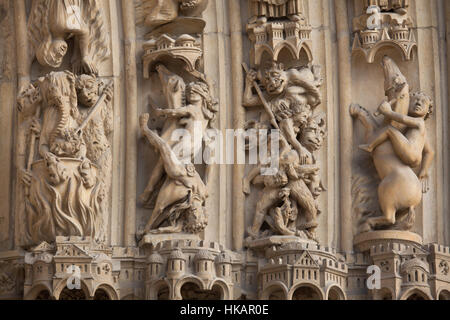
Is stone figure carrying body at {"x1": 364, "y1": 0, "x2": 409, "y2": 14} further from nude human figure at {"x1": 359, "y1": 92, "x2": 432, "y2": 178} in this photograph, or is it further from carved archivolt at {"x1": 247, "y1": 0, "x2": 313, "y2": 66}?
nude human figure at {"x1": 359, "y1": 92, "x2": 432, "y2": 178}

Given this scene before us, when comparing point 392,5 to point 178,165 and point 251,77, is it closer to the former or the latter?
point 251,77

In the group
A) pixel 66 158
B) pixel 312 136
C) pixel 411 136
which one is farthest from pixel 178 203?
pixel 411 136

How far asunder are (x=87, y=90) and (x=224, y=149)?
1706mm

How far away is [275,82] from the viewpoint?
805 inches

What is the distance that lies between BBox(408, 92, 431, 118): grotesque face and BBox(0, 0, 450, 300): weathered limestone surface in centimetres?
3

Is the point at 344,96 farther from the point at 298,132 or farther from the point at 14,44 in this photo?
the point at 14,44

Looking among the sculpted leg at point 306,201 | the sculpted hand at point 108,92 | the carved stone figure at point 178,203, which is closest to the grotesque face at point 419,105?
the sculpted leg at point 306,201

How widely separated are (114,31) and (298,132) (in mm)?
2428

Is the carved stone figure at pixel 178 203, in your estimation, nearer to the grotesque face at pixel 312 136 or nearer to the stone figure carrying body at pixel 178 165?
the stone figure carrying body at pixel 178 165

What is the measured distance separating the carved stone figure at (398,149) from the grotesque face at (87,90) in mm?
2995

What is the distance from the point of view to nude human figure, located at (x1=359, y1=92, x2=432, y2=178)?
20.2 meters

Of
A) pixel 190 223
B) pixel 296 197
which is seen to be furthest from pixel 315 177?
pixel 190 223

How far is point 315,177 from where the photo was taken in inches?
797

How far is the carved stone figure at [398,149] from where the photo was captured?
20.1 m
